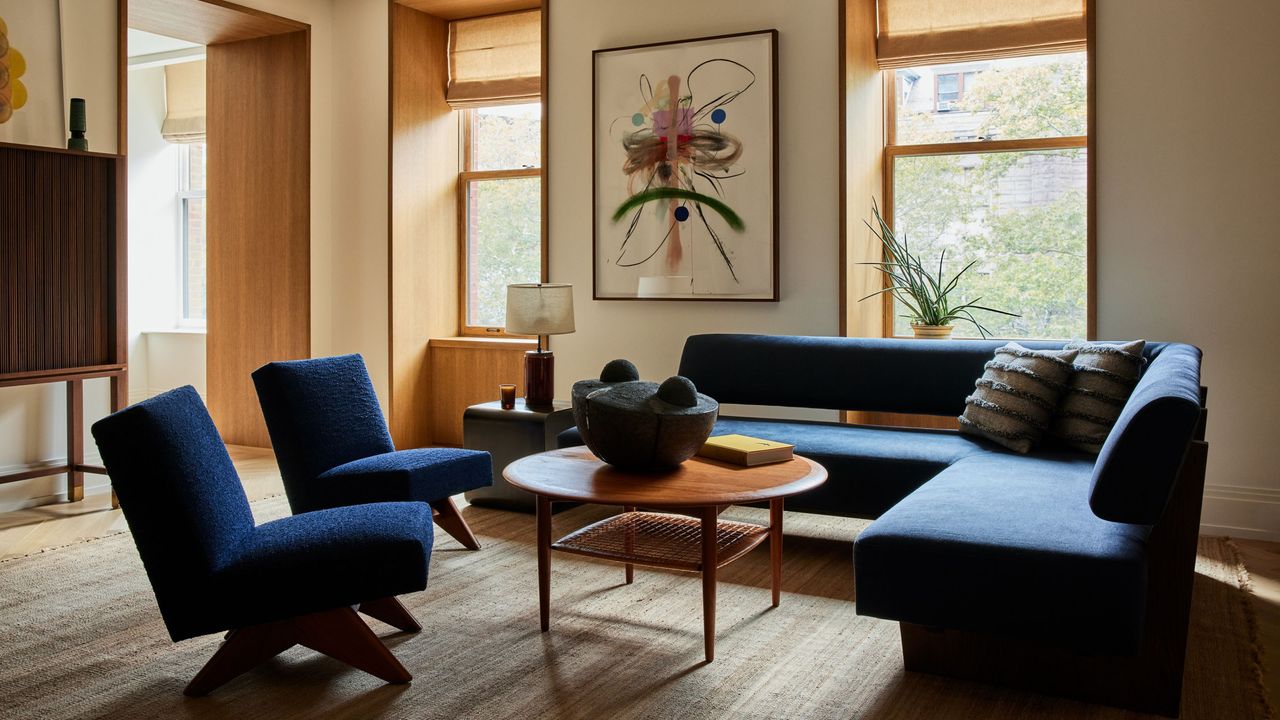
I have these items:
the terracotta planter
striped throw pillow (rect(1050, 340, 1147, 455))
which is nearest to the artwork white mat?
the terracotta planter

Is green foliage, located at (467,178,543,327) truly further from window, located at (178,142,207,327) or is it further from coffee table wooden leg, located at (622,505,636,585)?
coffee table wooden leg, located at (622,505,636,585)

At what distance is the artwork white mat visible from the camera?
14.5 feet

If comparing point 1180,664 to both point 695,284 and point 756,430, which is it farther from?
point 695,284

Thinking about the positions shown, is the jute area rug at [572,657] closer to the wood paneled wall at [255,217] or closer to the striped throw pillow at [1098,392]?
the striped throw pillow at [1098,392]

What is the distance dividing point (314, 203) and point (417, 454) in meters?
2.80

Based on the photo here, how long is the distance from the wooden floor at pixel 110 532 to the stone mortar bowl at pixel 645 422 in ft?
5.08

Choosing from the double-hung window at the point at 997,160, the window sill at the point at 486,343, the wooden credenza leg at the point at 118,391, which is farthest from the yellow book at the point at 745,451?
the wooden credenza leg at the point at 118,391

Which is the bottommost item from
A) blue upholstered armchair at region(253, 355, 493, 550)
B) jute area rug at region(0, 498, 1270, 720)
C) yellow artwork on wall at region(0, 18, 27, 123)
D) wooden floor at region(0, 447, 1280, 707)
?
jute area rug at region(0, 498, 1270, 720)

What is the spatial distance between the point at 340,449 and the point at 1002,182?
10.3 ft

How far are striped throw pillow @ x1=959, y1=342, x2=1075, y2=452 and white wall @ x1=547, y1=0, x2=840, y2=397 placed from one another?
1.15 meters

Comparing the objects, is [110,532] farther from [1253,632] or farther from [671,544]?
[1253,632]

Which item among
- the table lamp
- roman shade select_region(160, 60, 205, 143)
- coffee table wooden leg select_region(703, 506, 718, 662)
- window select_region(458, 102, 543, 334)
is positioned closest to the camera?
coffee table wooden leg select_region(703, 506, 718, 662)

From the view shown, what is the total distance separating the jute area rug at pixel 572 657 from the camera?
237cm

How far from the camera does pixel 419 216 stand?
596 centimetres
